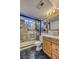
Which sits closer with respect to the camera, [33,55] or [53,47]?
[53,47]

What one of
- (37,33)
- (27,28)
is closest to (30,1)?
(27,28)

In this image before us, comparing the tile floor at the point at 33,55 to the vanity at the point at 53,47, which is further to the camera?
the tile floor at the point at 33,55

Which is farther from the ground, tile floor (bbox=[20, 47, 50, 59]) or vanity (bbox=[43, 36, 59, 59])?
vanity (bbox=[43, 36, 59, 59])

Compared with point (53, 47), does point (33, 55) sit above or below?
below

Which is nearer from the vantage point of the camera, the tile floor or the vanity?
the vanity

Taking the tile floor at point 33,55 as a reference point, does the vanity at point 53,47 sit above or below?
above
